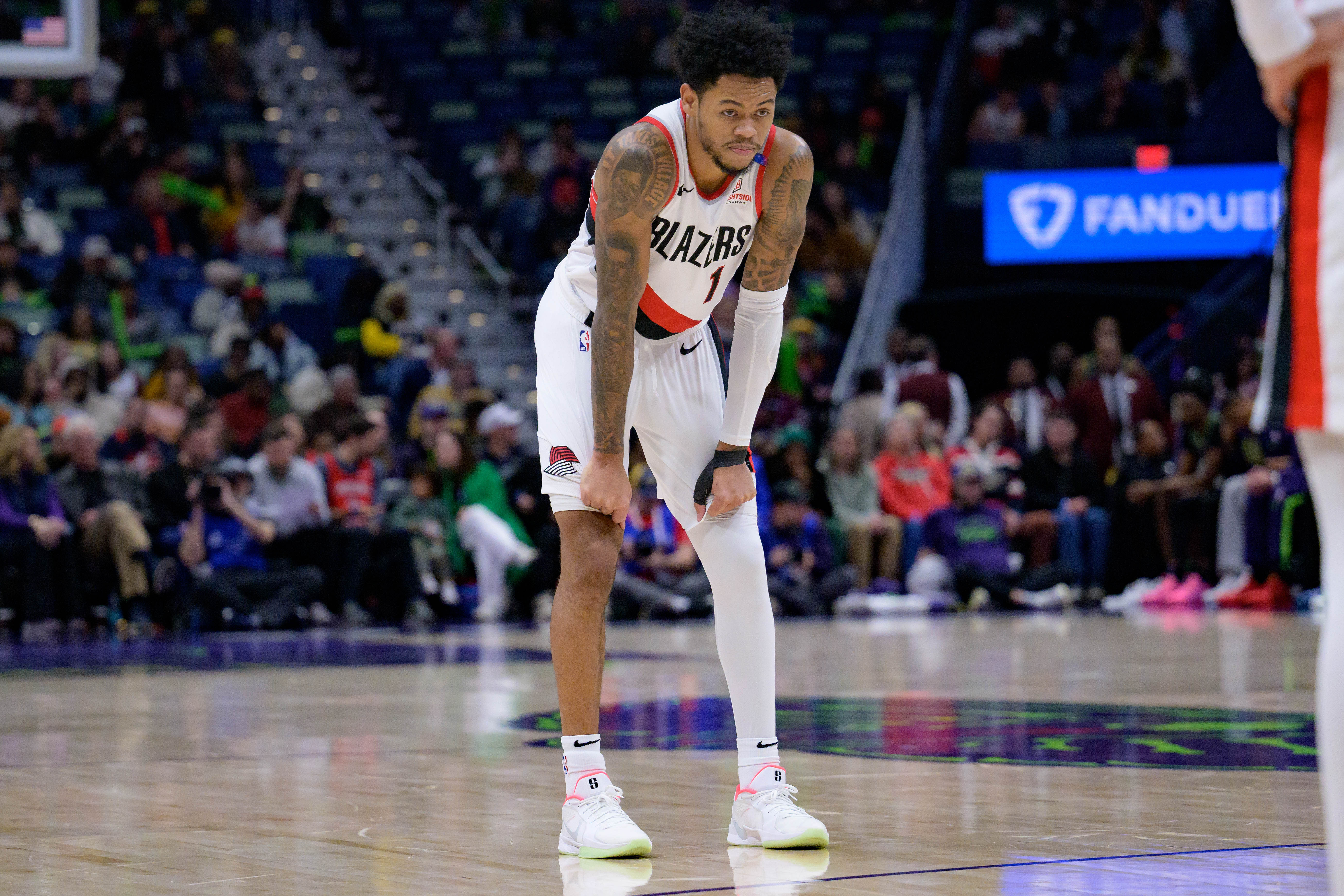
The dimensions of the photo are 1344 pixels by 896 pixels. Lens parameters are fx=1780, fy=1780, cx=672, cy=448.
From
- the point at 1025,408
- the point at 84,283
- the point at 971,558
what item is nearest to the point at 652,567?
the point at 971,558

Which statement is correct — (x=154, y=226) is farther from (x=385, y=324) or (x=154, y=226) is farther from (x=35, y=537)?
(x=35, y=537)

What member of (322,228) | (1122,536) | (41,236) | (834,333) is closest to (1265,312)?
(1122,536)

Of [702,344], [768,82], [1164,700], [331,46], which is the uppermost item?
[331,46]

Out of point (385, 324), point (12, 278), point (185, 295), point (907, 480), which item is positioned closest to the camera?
point (907, 480)

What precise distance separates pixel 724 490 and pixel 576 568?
0.37 m

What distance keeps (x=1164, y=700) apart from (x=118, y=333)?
34.6 ft

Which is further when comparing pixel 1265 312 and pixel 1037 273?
pixel 1037 273

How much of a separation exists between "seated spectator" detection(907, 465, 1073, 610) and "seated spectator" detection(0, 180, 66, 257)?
8.10m

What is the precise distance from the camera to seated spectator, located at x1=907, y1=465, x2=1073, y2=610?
1380 centimetres

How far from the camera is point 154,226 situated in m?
16.2

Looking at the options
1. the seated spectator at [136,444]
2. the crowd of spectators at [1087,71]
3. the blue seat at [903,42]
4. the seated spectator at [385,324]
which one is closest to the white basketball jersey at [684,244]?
the seated spectator at [136,444]

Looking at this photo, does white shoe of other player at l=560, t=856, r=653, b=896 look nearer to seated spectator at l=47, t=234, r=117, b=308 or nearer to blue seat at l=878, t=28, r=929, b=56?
seated spectator at l=47, t=234, r=117, b=308

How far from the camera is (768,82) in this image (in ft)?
12.1

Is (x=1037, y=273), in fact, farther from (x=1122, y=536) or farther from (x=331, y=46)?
(x=331, y=46)
